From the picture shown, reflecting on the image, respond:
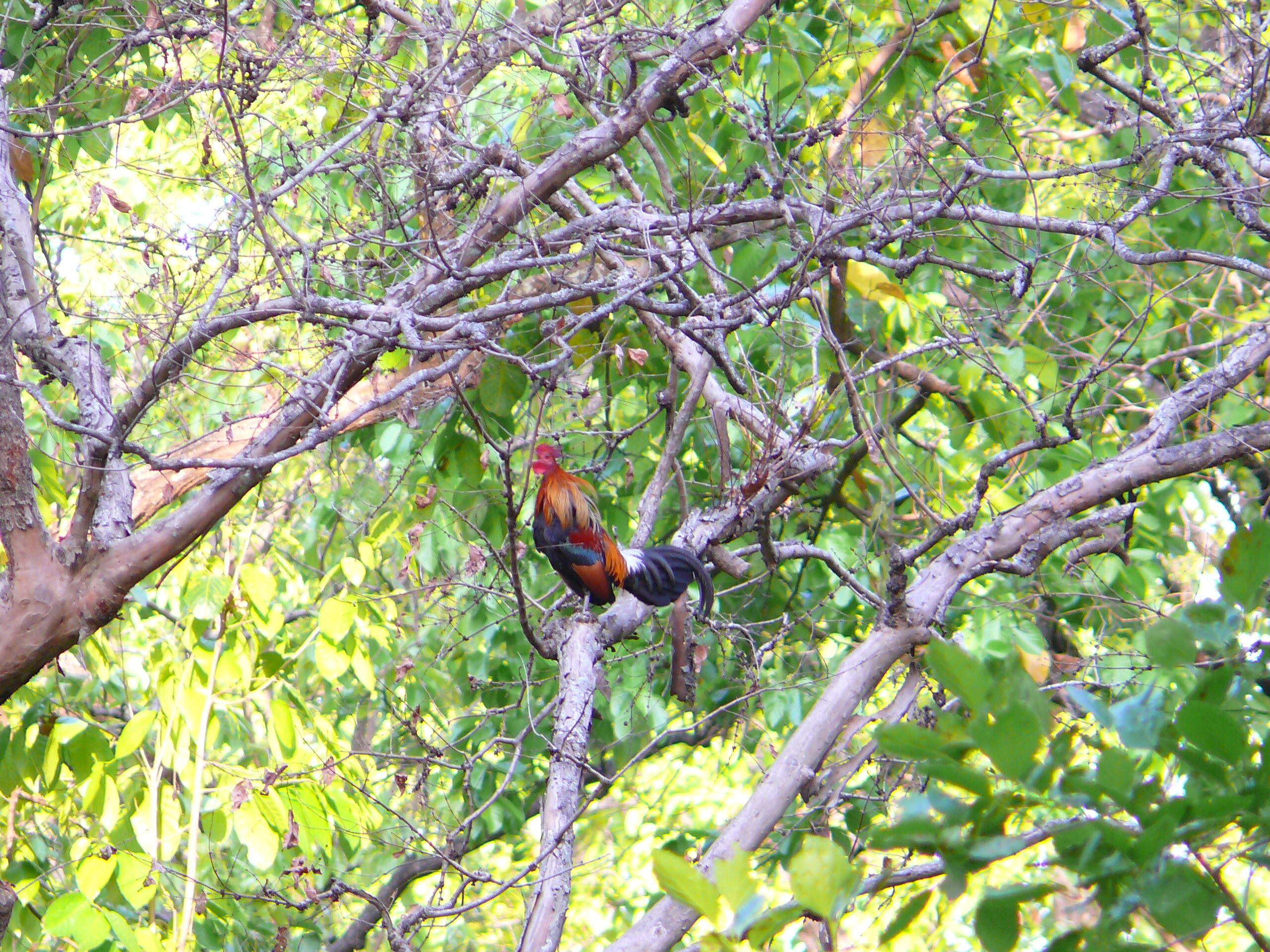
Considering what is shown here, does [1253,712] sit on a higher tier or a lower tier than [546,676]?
higher

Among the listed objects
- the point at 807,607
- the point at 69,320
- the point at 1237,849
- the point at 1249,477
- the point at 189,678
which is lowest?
the point at 1249,477

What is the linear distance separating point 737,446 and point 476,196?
153 cm

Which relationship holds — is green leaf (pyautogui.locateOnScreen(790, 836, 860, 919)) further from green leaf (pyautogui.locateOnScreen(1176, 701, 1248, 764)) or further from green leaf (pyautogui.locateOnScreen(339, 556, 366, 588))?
green leaf (pyautogui.locateOnScreen(339, 556, 366, 588))

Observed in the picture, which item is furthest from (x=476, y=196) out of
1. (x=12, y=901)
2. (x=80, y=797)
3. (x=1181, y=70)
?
(x=1181, y=70)

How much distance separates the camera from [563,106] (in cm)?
330

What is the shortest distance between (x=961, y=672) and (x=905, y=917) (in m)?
0.18

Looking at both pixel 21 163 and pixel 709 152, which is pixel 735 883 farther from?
pixel 709 152

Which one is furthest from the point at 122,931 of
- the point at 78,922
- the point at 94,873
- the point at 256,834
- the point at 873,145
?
the point at 873,145

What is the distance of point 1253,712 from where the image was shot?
2.90ft

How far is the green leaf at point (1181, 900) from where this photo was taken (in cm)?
77

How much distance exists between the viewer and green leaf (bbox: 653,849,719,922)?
0.80 meters

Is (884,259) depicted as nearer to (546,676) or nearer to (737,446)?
(737,446)

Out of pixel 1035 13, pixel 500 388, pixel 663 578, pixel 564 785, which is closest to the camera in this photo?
pixel 564 785

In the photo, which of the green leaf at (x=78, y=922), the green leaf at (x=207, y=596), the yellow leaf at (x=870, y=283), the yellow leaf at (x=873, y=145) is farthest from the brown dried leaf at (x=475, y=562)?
the yellow leaf at (x=873, y=145)
